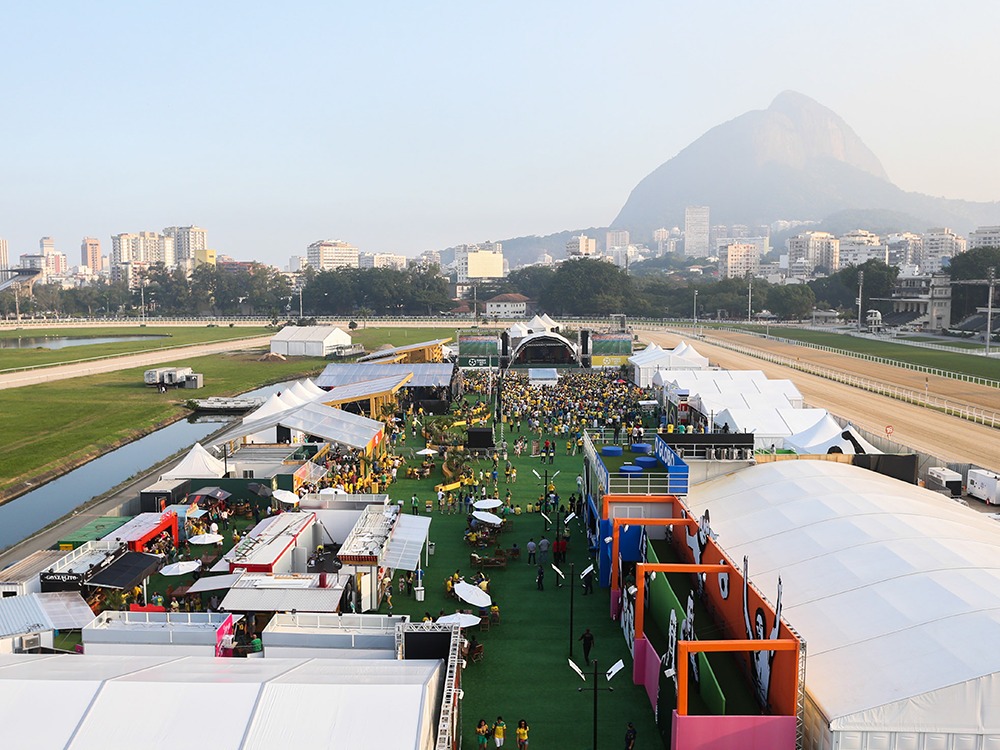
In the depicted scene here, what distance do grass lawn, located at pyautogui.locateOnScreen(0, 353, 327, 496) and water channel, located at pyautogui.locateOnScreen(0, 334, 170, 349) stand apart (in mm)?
33191

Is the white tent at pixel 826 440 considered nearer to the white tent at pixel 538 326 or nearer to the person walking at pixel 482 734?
the person walking at pixel 482 734

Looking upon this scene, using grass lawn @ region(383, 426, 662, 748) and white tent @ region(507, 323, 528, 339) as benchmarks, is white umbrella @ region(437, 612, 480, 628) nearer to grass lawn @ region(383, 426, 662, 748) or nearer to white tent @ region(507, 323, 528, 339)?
grass lawn @ region(383, 426, 662, 748)

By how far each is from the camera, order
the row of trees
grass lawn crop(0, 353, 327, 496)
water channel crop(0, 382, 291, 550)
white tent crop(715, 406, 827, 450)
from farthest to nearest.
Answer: the row of trees
grass lawn crop(0, 353, 327, 496)
white tent crop(715, 406, 827, 450)
water channel crop(0, 382, 291, 550)

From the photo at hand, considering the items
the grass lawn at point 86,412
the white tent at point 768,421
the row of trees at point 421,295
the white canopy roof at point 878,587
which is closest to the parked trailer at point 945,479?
the white tent at point 768,421

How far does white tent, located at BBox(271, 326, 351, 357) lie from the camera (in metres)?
78.1

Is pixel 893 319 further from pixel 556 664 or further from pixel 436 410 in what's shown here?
pixel 556 664

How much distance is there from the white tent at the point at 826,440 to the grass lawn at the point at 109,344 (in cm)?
6153

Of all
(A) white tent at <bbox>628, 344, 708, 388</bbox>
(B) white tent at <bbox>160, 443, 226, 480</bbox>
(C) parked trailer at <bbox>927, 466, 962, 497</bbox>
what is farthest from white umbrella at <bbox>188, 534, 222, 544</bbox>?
(A) white tent at <bbox>628, 344, 708, 388</bbox>

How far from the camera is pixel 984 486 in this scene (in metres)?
25.2

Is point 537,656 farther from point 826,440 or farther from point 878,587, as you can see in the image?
point 826,440

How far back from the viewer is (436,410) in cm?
4231

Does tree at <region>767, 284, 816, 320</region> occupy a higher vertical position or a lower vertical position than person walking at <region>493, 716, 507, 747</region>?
higher

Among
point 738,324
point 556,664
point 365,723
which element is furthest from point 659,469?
point 738,324

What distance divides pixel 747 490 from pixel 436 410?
83.3 ft
